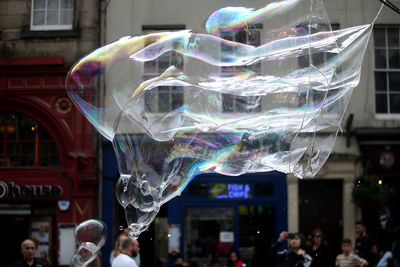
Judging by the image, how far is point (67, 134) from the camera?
13.5 metres

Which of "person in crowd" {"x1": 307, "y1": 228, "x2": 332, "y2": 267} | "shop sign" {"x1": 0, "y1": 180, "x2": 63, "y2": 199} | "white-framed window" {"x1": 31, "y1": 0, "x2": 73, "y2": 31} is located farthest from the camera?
"white-framed window" {"x1": 31, "y1": 0, "x2": 73, "y2": 31}

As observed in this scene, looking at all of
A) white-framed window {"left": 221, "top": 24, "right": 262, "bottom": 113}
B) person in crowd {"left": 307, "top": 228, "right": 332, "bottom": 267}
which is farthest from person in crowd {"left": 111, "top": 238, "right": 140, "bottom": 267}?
person in crowd {"left": 307, "top": 228, "right": 332, "bottom": 267}

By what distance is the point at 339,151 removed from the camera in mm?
13133

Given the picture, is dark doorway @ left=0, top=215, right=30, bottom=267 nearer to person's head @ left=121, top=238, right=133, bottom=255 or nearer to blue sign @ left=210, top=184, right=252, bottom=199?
blue sign @ left=210, top=184, right=252, bottom=199

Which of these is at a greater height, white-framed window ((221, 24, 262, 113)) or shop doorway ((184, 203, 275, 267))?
white-framed window ((221, 24, 262, 113))

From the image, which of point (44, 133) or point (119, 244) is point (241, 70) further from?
point (44, 133)

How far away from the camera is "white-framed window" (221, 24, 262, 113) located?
601cm

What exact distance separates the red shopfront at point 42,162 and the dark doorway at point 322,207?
15.7ft

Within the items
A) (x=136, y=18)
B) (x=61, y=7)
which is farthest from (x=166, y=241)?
(x=61, y=7)

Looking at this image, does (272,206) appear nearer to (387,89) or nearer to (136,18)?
(387,89)

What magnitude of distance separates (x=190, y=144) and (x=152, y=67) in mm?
957

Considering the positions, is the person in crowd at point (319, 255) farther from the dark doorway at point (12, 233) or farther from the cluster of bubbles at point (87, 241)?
the dark doorway at point (12, 233)

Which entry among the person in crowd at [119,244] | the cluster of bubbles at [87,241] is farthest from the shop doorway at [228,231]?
the cluster of bubbles at [87,241]

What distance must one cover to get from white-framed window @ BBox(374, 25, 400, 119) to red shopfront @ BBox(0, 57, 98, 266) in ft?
22.0
